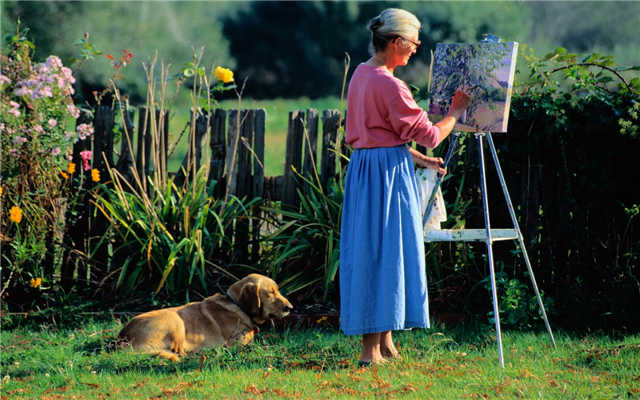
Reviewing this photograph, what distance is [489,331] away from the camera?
4.55 meters

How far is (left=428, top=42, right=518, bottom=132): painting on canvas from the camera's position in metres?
3.82

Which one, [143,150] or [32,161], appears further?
[143,150]

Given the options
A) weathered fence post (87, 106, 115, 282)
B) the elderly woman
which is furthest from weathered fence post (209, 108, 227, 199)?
the elderly woman

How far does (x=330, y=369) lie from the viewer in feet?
12.2

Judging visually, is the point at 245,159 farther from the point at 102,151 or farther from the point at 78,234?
the point at 78,234

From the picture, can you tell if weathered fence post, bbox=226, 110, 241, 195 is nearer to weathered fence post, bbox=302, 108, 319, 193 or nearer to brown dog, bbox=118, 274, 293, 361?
weathered fence post, bbox=302, 108, 319, 193

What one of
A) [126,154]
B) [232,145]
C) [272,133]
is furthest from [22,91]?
[272,133]

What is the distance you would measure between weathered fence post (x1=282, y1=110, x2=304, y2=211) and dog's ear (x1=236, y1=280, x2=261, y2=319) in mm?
1355

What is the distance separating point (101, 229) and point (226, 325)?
6.09ft

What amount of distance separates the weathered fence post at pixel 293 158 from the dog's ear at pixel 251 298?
1.36m

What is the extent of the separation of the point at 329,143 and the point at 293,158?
0.33m

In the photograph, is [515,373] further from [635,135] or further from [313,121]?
[313,121]

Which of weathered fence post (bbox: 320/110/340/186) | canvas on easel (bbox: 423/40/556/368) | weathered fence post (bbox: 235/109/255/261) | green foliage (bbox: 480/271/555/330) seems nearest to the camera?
canvas on easel (bbox: 423/40/556/368)

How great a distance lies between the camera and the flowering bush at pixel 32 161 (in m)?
5.18
